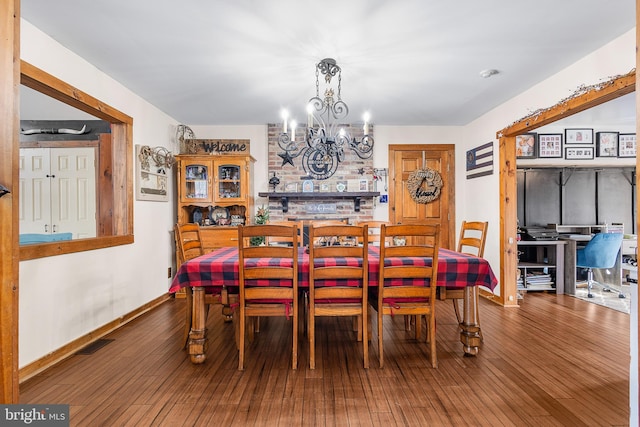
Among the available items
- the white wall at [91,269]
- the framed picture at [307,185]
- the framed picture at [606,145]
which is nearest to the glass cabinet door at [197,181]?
the white wall at [91,269]

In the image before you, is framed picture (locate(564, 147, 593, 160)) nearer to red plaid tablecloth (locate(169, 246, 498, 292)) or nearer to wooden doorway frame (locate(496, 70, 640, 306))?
wooden doorway frame (locate(496, 70, 640, 306))

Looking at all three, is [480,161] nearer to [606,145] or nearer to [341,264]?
[606,145]

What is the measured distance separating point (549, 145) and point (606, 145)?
0.93 meters

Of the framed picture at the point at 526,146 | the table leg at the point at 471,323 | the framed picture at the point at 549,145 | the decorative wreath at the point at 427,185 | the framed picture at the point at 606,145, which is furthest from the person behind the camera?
the decorative wreath at the point at 427,185

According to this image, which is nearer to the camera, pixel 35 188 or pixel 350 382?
pixel 350 382

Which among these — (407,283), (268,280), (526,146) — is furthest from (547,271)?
(268,280)

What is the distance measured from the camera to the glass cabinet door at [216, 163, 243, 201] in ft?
14.5

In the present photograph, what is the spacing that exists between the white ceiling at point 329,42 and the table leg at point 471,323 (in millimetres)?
1935

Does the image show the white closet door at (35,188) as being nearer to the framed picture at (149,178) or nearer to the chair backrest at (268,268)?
the framed picture at (149,178)

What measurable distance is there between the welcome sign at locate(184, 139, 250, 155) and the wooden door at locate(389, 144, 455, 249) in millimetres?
2271

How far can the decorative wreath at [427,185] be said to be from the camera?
4.90 meters

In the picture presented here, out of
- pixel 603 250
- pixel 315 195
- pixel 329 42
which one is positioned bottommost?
pixel 603 250

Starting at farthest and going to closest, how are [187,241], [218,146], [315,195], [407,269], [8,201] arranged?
[218,146] → [315,195] → [187,241] → [407,269] → [8,201]

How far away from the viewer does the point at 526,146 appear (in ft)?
15.0
